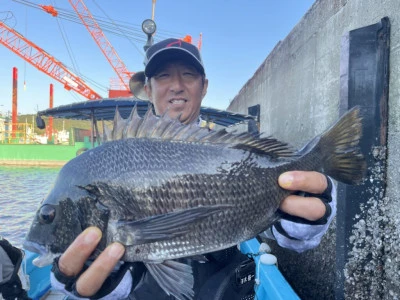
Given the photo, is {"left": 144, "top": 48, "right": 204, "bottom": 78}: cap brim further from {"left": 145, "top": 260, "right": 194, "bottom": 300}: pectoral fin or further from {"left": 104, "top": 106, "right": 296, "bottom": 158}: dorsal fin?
{"left": 145, "top": 260, "right": 194, "bottom": 300}: pectoral fin

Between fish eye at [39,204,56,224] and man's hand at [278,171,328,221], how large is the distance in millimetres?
1264

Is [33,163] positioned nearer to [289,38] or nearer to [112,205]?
[289,38]

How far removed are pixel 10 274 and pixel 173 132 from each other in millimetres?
1930

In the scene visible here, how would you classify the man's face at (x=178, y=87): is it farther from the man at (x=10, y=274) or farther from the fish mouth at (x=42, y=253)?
the man at (x=10, y=274)

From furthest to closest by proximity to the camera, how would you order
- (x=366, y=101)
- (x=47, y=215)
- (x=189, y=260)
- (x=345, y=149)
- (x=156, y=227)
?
(x=366, y=101)
(x=189, y=260)
(x=345, y=149)
(x=47, y=215)
(x=156, y=227)

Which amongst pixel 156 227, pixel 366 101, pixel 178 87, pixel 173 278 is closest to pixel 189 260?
pixel 173 278

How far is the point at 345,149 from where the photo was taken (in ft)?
5.83

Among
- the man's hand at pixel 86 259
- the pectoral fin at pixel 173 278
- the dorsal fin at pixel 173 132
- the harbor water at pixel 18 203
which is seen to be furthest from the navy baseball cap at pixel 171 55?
the harbor water at pixel 18 203

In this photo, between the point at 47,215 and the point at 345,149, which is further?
the point at 345,149

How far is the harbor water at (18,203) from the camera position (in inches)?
337

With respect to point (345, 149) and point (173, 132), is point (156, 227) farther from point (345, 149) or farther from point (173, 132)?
point (345, 149)

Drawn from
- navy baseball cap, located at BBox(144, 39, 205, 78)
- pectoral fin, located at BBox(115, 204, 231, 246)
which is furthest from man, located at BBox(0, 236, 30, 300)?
navy baseball cap, located at BBox(144, 39, 205, 78)

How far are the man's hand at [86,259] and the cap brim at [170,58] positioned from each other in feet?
5.05

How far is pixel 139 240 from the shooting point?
1.51 meters
